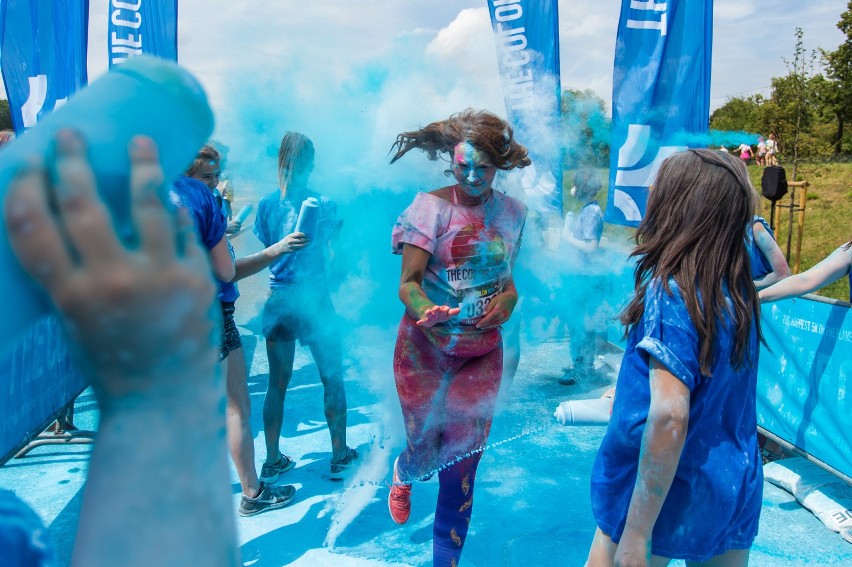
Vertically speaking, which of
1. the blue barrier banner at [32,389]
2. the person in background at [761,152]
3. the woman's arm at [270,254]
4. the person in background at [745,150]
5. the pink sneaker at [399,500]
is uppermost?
the person in background at [761,152]

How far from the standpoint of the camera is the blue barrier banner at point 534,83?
302 cm

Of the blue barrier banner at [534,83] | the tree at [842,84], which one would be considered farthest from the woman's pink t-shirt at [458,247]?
the tree at [842,84]

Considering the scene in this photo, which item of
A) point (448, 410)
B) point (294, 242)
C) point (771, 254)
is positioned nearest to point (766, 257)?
point (771, 254)

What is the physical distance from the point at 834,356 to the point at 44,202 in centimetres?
398

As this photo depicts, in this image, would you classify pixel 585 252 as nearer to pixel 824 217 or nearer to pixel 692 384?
pixel 692 384

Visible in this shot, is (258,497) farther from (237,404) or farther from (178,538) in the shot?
(178,538)

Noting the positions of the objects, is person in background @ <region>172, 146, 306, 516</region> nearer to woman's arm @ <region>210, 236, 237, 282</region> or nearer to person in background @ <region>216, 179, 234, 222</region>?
woman's arm @ <region>210, 236, 237, 282</region>

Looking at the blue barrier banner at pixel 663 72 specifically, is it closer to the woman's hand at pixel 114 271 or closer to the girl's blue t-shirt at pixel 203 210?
the girl's blue t-shirt at pixel 203 210

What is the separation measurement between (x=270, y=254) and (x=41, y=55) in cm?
357

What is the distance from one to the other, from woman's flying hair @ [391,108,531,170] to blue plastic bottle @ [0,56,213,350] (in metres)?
2.05

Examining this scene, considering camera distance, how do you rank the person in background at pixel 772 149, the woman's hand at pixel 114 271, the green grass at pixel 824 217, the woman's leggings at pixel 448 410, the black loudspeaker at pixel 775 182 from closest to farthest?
the woman's hand at pixel 114 271, the woman's leggings at pixel 448 410, the black loudspeaker at pixel 775 182, the green grass at pixel 824 217, the person in background at pixel 772 149

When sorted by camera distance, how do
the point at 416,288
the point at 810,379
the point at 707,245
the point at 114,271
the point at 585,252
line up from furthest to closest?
the point at 810,379, the point at 585,252, the point at 416,288, the point at 707,245, the point at 114,271

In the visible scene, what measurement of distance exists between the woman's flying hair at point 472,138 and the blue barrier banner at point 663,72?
5.69 ft

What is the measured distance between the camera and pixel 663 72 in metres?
4.42
